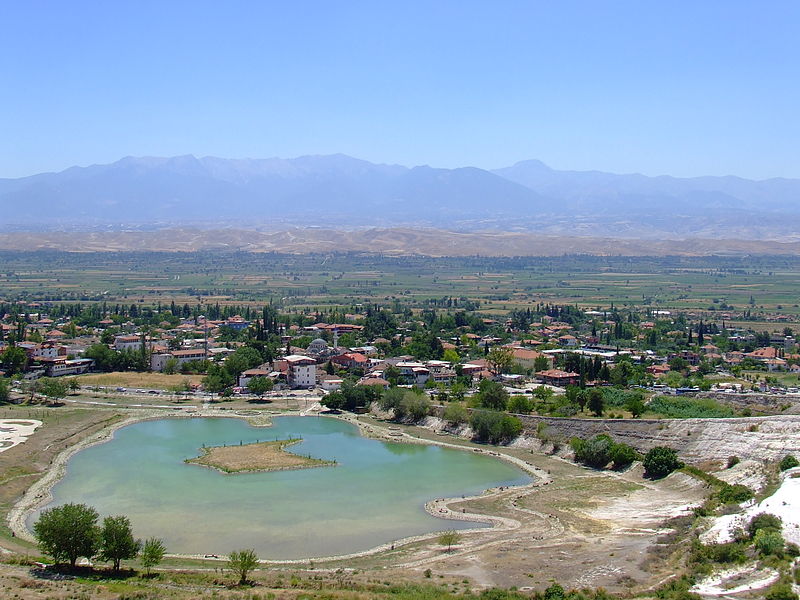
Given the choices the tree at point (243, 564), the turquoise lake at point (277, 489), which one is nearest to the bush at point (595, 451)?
the turquoise lake at point (277, 489)

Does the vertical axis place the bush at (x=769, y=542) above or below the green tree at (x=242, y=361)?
above

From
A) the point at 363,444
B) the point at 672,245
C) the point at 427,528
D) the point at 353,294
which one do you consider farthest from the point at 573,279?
the point at 427,528

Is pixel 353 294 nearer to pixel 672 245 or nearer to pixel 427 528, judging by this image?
pixel 427 528

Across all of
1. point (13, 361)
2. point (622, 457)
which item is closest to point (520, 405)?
point (622, 457)

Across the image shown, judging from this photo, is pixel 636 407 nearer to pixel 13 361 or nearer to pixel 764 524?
pixel 764 524

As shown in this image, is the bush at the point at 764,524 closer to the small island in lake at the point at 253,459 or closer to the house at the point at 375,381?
the small island in lake at the point at 253,459

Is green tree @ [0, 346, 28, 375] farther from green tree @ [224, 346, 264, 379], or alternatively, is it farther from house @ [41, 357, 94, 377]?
green tree @ [224, 346, 264, 379]
